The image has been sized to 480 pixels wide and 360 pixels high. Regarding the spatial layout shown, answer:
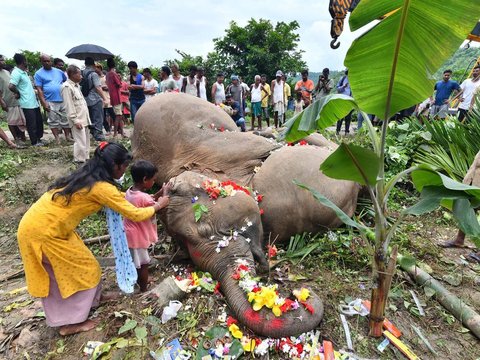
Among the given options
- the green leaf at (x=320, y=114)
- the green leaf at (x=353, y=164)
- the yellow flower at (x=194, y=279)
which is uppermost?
the green leaf at (x=320, y=114)

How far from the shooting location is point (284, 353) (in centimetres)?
254

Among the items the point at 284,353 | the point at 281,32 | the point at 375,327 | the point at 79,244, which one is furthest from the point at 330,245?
the point at 281,32

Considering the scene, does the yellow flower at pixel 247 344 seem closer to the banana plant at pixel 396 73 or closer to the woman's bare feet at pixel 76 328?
the banana plant at pixel 396 73

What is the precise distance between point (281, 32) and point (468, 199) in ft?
74.4

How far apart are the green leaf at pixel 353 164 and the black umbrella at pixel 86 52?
35.5 ft

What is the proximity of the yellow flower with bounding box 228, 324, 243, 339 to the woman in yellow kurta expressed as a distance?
119 centimetres

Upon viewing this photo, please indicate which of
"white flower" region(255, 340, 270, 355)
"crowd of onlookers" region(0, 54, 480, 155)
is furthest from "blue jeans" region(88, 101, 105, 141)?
"white flower" region(255, 340, 270, 355)

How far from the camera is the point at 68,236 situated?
2857 mm

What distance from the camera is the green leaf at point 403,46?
6.25 feet

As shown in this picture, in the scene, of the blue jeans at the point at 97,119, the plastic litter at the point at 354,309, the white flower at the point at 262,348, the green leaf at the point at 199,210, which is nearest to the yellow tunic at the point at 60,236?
the green leaf at the point at 199,210

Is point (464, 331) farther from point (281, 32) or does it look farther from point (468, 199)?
point (281, 32)

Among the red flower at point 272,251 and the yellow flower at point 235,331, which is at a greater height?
the red flower at point 272,251

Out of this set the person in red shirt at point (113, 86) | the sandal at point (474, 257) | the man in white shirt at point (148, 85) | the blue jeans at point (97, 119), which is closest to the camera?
the sandal at point (474, 257)

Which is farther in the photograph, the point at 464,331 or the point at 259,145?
the point at 259,145
